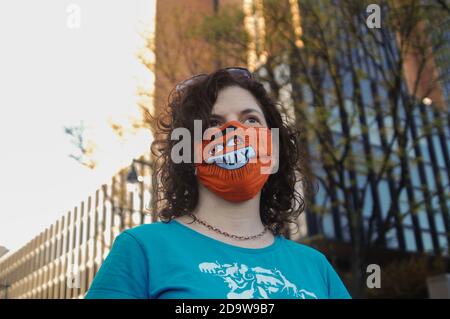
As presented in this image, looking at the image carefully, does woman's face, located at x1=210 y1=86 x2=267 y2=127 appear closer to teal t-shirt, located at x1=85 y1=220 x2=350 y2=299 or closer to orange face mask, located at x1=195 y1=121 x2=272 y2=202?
orange face mask, located at x1=195 y1=121 x2=272 y2=202

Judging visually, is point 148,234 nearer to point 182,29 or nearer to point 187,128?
point 187,128

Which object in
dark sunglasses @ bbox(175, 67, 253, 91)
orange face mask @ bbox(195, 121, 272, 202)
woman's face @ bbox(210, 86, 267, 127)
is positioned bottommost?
orange face mask @ bbox(195, 121, 272, 202)

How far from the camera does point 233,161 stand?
1.88m

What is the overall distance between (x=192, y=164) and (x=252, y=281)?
2.03ft

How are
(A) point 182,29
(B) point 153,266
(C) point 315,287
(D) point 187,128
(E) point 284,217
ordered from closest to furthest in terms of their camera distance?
(B) point 153,266 < (C) point 315,287 < (D) point 187,128 < (E) point 284,217 < (A) point 182,29

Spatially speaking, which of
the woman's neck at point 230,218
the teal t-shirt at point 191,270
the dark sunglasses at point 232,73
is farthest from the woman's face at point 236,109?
the teal t-shirt at point 191,270

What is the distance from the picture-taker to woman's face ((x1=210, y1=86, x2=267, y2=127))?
191 cm

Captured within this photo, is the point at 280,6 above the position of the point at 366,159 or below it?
above

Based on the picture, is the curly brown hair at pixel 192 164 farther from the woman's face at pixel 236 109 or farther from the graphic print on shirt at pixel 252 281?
the graphic print on shirt at pixel 252 281

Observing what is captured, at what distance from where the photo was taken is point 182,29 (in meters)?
12.6

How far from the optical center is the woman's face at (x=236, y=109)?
1905 mm

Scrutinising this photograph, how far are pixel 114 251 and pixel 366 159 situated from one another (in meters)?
10.1

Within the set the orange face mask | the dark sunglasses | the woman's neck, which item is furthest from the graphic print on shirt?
the dark sunglasses
